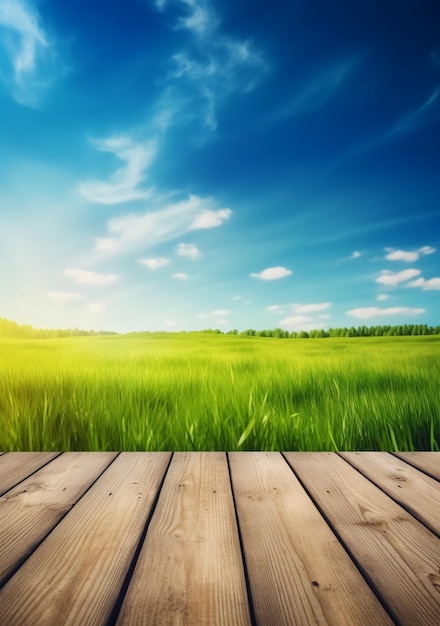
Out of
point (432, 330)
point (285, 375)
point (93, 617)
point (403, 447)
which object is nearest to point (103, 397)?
point (285, 375)

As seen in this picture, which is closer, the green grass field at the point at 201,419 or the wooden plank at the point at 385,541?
the wooden plank at the point at 385,541

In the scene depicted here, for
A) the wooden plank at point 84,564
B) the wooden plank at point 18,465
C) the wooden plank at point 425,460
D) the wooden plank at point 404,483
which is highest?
the wooden plank at point 84,564

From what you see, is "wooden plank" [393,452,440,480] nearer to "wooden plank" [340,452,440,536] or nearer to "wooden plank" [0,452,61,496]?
"wooden plank" [340,452,440,536]

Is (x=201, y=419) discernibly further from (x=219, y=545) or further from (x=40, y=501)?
(x=219, y=545)

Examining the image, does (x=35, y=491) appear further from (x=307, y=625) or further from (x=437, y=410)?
(x=437, y=410)

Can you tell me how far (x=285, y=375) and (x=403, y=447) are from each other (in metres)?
1.44

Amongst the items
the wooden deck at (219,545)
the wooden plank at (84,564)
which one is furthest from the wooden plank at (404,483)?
the wooden plank at (84,564)

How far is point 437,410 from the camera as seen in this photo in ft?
8.25

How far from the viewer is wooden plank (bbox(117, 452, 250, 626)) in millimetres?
705

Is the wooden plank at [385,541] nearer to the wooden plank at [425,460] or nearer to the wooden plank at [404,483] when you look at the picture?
the wooden plank at [404,483]

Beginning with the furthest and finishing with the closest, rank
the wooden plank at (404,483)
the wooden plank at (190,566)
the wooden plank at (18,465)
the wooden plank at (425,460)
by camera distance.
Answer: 1. the wooden plank at (425,460)
2. the wooden plank at (18,465)
3. the wooden plank at (404,483)
4. the wooden plank at (190,566)

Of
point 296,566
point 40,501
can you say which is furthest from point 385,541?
point 40,501

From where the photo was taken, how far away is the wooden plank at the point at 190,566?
2.31 feet

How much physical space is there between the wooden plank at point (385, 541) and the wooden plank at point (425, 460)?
0.30 m
